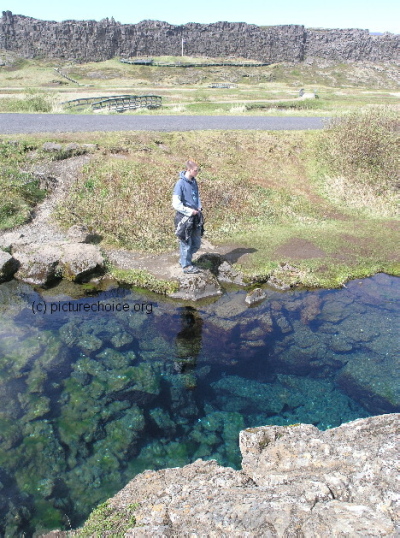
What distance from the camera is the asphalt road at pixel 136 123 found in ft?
86.0

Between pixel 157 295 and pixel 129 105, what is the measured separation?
28.4 meters

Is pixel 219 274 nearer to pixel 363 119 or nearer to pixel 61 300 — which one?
pixel 61 300

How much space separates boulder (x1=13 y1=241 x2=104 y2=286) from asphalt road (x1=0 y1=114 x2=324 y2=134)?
12.8 m

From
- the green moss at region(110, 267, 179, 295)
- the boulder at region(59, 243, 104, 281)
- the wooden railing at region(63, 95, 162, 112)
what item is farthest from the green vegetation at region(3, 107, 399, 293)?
the wooden railing at region(63, 95, 162, 112)

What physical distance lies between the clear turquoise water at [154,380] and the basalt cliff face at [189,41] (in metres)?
105

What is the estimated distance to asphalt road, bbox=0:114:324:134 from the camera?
26.2 metres

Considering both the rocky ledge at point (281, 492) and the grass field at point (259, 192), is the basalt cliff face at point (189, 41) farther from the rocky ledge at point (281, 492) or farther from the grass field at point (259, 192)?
the rocky ledge at point (281, 492)

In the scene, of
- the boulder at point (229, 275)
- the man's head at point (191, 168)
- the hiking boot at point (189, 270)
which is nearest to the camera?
the man's head at point (191, 168)

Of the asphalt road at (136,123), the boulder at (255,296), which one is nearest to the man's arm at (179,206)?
the boulder at (255,296)

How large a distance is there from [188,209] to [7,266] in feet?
22.6

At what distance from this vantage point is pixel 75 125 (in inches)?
1064

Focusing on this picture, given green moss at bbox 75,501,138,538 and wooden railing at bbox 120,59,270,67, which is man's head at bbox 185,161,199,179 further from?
wooden railing at bbox 120,59,270,67

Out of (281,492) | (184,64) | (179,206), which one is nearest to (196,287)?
(179,206)

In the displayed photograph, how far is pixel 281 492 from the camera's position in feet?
17.6
